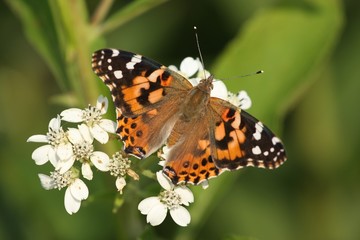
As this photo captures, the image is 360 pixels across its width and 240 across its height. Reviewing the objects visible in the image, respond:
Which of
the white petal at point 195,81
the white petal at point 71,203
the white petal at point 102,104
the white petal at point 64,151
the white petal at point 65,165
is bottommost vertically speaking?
the white petal at point 71,203

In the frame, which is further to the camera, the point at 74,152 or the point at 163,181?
the point at 74,152

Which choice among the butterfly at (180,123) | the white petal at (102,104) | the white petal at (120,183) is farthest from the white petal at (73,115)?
the white petal at (120,183)

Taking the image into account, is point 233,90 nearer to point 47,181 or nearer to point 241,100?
point 241,100

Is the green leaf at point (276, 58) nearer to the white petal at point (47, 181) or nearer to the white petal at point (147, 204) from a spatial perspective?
the white petal at point (147, 204)

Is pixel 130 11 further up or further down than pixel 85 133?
→ further up

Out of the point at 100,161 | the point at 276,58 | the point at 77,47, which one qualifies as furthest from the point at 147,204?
the point at 276,58

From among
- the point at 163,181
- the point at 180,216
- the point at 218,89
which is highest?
the point at 218,89

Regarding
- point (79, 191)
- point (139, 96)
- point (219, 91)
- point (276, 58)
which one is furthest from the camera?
point (276, 58)
